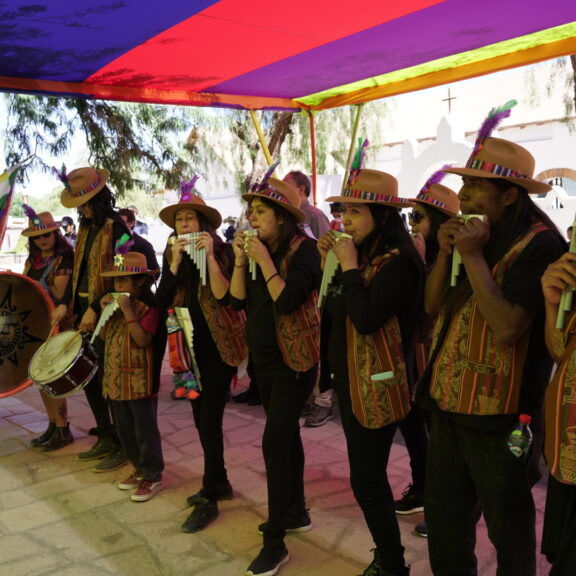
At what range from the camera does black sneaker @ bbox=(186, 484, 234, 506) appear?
376 centimetres

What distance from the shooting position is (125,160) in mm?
10016

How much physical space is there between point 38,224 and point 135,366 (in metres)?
1.83

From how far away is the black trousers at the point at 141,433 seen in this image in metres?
4.10

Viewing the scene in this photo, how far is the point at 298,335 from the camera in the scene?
311 centimetres

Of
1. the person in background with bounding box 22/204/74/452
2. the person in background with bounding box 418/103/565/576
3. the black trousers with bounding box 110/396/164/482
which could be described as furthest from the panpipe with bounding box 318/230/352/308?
the person in background with bounding box 22/204/74/452

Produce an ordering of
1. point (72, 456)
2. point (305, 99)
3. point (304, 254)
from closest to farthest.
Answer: point (304, 254) → point (72, 456) → point (305, 99)

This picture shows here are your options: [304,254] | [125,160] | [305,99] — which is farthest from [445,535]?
[125,160]

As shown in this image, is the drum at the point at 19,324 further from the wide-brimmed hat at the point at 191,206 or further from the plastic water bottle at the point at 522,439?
the plastic water bottle at the point at 522,439

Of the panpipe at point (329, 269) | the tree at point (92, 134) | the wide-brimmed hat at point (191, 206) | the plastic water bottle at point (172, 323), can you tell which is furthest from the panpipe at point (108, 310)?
the tree at point (92, 134)

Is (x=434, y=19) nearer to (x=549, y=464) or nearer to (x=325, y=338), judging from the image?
(x=325, y=338)

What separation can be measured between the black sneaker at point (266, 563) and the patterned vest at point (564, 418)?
5.75 ft

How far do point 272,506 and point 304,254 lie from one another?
1303mm

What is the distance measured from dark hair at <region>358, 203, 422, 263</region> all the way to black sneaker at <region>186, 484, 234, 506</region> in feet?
6.29

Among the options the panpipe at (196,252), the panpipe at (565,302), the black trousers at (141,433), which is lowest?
the black trousers at (141,433)
